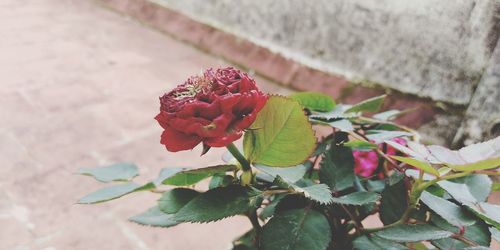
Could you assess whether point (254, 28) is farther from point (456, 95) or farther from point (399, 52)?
point (456, 95)

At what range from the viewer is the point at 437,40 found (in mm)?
1326

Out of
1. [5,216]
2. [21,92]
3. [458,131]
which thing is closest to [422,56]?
[458,131]

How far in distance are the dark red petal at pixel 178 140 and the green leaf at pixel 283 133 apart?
6 cm

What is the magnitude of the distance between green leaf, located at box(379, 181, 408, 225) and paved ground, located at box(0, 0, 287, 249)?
60 centimetres

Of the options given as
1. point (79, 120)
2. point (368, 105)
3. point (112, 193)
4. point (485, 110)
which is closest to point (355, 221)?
point (368, 105)

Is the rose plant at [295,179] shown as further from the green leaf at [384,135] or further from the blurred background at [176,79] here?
the blurred background at [176,79]

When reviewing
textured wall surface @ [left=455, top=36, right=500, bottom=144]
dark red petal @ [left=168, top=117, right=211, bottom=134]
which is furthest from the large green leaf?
textured wall surface @ [left=455, top=36, right=500, bottom=144]

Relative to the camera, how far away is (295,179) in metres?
0.47

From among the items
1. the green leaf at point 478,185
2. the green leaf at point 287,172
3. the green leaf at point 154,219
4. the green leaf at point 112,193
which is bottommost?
the green leaf at point 154,219

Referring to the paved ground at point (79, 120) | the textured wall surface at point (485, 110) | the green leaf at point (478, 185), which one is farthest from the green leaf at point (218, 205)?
the textured wall surface at point (485, 110)

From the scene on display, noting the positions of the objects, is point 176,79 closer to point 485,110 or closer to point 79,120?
point 79,120

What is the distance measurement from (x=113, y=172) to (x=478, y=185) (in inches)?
17.6

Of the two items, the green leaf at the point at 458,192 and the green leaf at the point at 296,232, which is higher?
the green leaf at the point at 458,192

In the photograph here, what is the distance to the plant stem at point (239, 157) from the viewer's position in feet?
1.48
